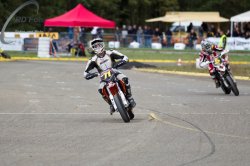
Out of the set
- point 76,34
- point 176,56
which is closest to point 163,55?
point 176,56

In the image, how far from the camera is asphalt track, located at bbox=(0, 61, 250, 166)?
37.3ft

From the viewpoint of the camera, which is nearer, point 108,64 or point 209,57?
point 108,64

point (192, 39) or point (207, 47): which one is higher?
point (207, 47)

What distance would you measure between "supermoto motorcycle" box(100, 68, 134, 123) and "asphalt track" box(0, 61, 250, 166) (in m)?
0.22

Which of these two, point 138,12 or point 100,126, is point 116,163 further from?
point 138,12

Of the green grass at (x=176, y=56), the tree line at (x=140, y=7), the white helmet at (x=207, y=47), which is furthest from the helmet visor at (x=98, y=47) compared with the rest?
the tree line at (x=140, y=7)

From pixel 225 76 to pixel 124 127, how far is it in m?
8.78

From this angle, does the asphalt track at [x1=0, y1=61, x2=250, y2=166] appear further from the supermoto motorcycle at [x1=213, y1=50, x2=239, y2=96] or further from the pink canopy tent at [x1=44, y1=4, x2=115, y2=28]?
the pink canopy tent at [x1=44, y1=4, x2=115, y2=28]

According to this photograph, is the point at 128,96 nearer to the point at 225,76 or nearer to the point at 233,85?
the point at 233,85

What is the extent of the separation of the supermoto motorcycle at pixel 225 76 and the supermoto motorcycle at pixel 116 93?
7.09m

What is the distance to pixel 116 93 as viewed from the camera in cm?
1639

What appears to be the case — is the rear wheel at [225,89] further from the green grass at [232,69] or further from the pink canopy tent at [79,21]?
the pink canopy tent at [79,21]

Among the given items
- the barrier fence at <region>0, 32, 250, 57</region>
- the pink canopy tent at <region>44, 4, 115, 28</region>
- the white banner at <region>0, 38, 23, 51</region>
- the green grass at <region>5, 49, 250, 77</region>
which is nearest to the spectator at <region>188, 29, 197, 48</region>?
the barrier fence at <region>0, 32, 250, 57</region>

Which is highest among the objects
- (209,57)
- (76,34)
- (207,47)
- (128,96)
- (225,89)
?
(207,47)
